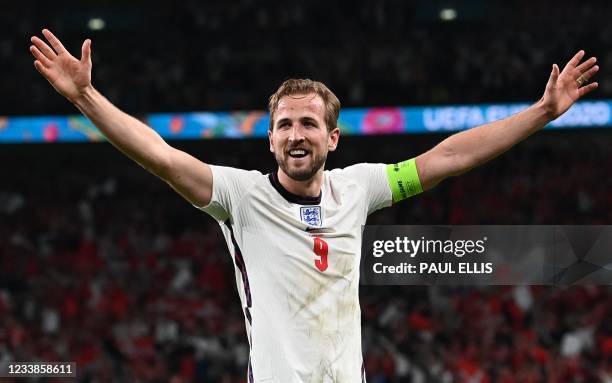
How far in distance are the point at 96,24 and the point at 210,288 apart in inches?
332

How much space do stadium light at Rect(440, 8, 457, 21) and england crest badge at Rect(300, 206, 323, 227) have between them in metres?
16.8

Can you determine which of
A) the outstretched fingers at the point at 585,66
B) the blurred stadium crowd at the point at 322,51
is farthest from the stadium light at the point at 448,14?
the outstretched fingers at the point at 585,66

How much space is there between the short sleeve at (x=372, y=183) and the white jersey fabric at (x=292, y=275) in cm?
18

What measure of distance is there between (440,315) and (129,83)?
7.79 meters

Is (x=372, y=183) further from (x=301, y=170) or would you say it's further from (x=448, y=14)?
(x=448, y=14)

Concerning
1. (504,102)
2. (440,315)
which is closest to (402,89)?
(504,102)

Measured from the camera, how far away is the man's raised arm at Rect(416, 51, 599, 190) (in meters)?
3.87

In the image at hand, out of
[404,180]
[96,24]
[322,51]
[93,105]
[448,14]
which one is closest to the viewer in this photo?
[93,105]

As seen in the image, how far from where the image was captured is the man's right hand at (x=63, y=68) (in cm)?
342

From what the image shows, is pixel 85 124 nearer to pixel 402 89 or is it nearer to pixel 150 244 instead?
pixel 150 244

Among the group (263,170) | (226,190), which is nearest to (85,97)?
(226,190)

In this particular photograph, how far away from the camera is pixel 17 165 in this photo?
20266 mm

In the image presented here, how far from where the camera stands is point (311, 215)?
3.71 m

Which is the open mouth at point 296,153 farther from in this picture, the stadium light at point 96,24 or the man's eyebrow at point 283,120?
the stadium light at point 96,24
